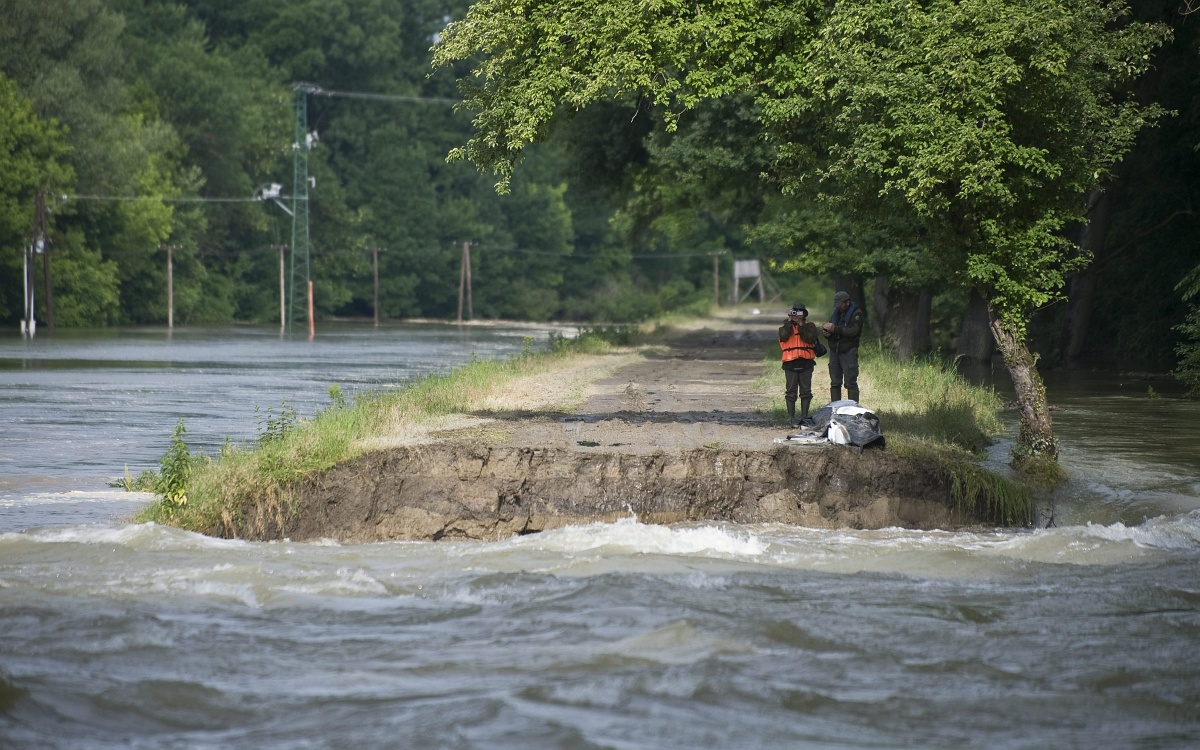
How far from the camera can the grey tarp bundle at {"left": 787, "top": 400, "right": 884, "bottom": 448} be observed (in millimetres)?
16016

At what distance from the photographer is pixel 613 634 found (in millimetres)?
10547

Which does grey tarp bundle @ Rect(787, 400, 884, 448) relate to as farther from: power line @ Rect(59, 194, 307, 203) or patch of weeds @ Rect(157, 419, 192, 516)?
power line @ Rect(59, 194, 307, 203)

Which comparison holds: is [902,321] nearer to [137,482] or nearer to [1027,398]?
[1027,398]

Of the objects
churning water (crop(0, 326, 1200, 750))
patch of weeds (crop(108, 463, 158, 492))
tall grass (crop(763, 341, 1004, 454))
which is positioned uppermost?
tall grass (crop(763, 341, 1004, 454))

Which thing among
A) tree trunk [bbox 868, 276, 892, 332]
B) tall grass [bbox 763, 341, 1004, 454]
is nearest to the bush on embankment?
tall grass [bbox 763, 341, 1004, 454]

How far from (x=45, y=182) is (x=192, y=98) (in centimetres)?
1887

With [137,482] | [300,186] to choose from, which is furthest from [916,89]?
[300,186]

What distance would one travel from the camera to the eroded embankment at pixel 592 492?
1476cm

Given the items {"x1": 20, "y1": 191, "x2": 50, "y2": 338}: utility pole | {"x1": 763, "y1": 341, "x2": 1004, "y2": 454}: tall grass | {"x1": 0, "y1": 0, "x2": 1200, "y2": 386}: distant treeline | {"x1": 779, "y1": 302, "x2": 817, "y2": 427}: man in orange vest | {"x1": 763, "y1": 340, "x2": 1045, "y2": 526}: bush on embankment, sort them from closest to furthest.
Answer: {"x1": 763, "y1": 340, "x2": 1045, "y2": 526}: bush on embankment, {"x1": 763, "y1": 341, "x2": 1004, "y2": 454}: tall grass, {"x1": 779, "y1": 302, "x2": 817, "y2": 427}: man in orange vest, {"x1": 0, "y1": 0, "x2": 1200, "y2": 386}: distant treeline, {"x1": 20, "y1": 191, "x2": 50, "y2": 338}: utility pole

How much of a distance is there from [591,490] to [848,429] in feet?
10.0

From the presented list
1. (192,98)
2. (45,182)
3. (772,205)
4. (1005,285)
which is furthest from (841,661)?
(192,98)

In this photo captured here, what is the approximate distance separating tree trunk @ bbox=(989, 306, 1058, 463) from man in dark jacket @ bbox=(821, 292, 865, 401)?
1982 mm

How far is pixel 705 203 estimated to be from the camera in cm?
3916

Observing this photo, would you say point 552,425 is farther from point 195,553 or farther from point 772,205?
point 772,205
